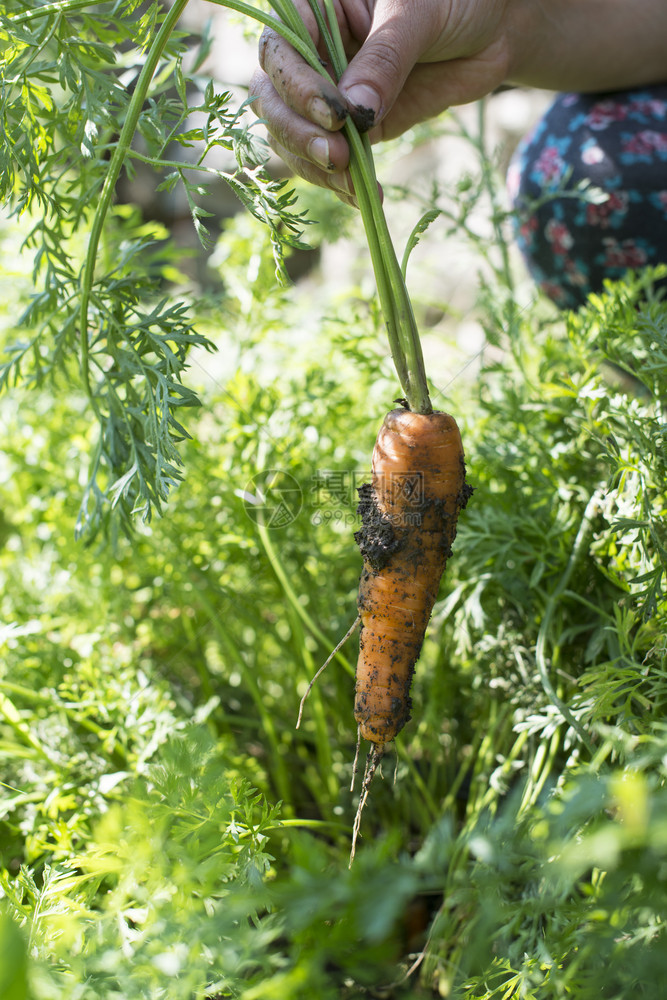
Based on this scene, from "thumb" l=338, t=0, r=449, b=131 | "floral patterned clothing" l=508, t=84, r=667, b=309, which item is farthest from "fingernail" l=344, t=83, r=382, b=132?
"floral patterned clothing" l=508, t=84, r=667, b=309

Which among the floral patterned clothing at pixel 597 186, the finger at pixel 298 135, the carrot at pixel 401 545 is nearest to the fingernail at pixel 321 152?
the finger at pixel 298 135

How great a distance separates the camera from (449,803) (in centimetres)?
105

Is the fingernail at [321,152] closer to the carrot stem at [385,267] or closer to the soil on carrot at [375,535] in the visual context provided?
the carrot stem at [385,267]

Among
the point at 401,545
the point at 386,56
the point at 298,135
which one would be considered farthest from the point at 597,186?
the point at 401,545

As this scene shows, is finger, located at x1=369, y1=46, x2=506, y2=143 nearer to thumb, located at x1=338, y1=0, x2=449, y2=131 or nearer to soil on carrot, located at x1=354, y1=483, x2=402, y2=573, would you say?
thumb, located at x1=338, y1=0, x2=449, y2=131

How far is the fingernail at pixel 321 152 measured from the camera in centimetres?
77

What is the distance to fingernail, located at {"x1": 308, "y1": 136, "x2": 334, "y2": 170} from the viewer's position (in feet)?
2.53

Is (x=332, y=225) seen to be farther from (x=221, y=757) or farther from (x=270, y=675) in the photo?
(x=221, y=757)

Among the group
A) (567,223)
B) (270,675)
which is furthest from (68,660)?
(567,223)

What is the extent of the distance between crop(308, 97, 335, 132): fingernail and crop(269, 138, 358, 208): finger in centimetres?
8

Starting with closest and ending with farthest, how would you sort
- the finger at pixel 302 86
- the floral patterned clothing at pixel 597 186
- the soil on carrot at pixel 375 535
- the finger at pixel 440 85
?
the finger at pixel 302 86, the soil on carrot at pixel 375 535, the finger at pixel 440 85, the floral patterned clothing at pixel 597 186

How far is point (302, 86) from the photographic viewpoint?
75cm

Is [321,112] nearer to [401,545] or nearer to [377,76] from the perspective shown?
[377,76]

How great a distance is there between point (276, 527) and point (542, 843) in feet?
2.39
